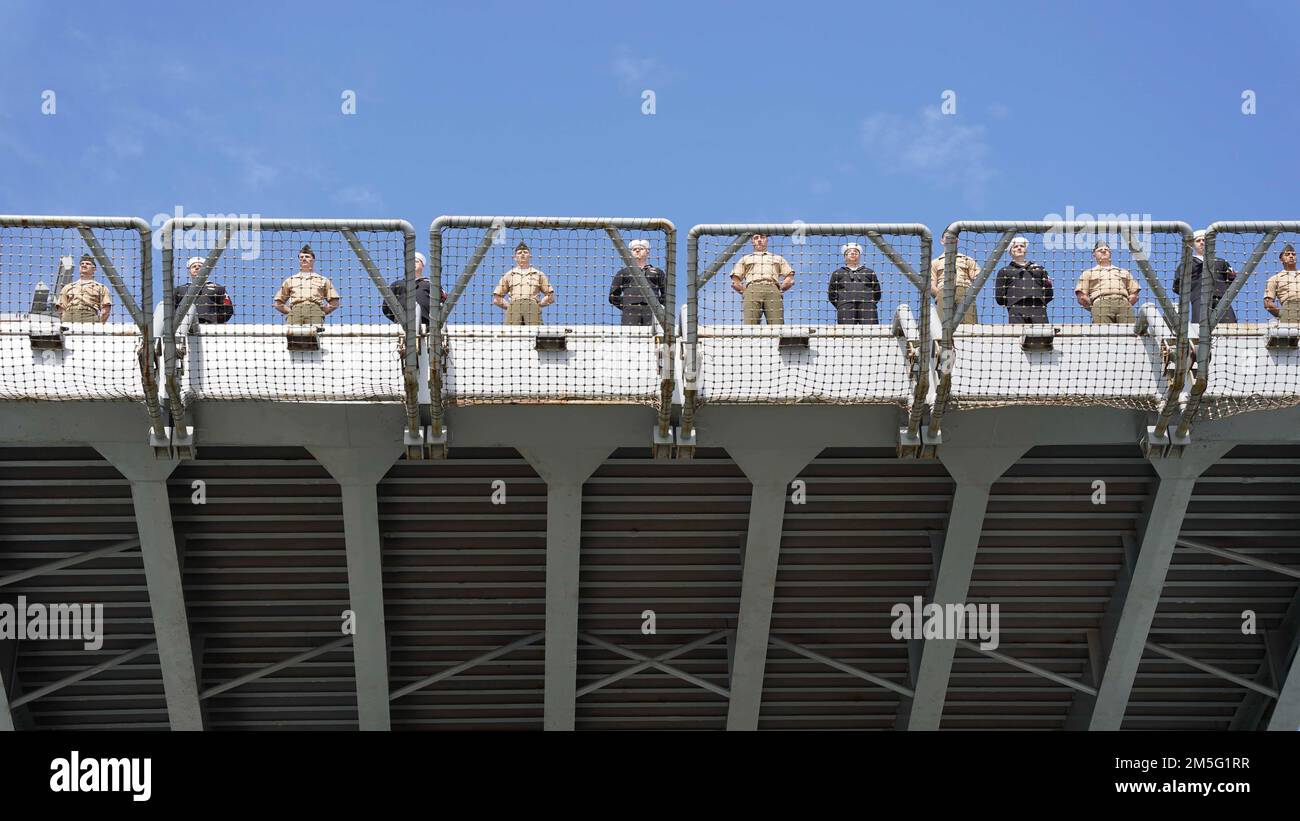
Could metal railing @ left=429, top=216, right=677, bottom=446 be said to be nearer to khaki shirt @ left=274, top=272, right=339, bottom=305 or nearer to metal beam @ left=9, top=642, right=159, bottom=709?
khaki shirt @ left=274, top=272, right=339, bottom=305

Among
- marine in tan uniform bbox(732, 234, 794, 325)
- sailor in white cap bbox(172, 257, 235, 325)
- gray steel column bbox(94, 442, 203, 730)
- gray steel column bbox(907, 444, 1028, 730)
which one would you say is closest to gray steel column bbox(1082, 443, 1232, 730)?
gray steel column bbox(907, 444, 1028, 730)

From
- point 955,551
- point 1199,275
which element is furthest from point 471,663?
point 1199,275

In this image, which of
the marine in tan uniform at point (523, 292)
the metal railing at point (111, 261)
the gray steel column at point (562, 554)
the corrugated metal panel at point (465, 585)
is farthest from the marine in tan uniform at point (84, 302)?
the gray steel column at point (562, 554)

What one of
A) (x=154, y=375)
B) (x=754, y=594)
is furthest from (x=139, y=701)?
(x=754, y=594)

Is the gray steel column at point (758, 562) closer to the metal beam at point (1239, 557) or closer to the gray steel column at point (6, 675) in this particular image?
the metal beam at point (1239, 557)

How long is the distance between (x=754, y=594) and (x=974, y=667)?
12.2 ft

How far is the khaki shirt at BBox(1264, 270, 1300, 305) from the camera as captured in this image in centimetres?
1734

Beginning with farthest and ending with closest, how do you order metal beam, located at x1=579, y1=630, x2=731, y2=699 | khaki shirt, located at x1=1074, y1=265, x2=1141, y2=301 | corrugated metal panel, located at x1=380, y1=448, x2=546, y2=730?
metal beam, located at x1=579, y1=630, x2=731, y2=699
corrugated metal panel, located at x1=380, y1=448, x2=546, y2=730
khaki shirt, located at x1=1074, y1=265, x2=1141, y2=301

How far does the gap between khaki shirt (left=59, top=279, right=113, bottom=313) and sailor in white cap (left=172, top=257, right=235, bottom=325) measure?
0.87m

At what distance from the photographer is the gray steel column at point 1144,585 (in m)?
18.0

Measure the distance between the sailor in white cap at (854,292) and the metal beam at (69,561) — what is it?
27.6 feet

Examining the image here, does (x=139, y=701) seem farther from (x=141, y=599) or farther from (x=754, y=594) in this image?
(x=754, y=594)

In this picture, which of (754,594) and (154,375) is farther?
(754,594)

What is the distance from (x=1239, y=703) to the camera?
71.2 feet
